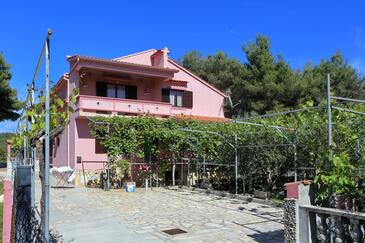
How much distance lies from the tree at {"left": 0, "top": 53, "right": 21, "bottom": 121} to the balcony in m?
10.9

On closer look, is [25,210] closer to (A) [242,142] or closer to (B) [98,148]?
(A) [242,142]

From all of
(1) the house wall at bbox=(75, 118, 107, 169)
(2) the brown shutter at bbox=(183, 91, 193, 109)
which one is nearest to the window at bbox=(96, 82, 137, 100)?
(1) the house wall at bbox=(75, 118, 107, 169)

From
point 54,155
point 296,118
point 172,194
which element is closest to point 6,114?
point 54,155

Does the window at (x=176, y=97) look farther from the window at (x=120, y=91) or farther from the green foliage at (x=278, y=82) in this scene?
the green foliage at (x=278, y=82)

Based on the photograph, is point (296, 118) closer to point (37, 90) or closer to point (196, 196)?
point (196, 196)

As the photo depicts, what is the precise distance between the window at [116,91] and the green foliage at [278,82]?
10022 mm

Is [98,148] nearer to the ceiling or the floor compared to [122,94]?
nearer to the floor

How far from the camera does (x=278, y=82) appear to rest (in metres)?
31.5

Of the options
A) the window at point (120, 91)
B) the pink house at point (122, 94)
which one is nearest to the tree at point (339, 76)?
the pink house at point (122, 94)

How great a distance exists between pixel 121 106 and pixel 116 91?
178 centimetres

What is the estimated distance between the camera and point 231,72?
3797 cm

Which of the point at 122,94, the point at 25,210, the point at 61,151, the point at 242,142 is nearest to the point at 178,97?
the point at 122,94

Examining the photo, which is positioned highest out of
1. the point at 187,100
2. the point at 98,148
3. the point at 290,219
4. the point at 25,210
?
the point at 187,100

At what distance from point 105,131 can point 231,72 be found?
A: 2178 cm
